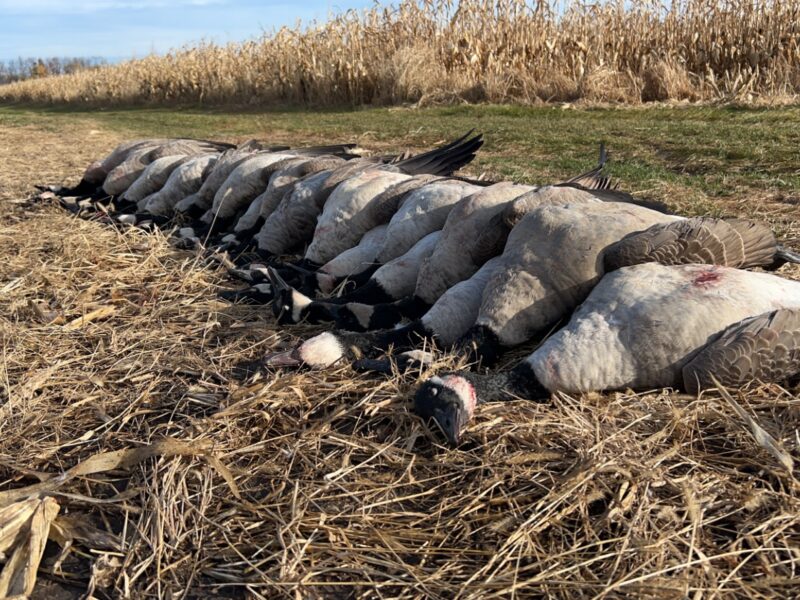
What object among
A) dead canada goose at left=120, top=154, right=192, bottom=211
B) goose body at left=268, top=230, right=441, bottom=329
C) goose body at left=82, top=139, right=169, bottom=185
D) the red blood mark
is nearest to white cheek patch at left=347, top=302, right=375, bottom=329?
goose body at left=268, top=230, right=441, bottom=329

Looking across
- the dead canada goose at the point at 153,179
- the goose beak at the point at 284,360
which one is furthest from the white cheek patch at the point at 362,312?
the dead canada goose at the point at 153,179

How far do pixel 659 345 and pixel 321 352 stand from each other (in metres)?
1.49

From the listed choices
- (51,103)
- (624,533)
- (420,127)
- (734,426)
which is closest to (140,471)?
(624,533)

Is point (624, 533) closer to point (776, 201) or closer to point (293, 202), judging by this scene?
point (293, 202)

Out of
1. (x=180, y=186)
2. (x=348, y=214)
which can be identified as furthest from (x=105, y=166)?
(x=348, y=214)

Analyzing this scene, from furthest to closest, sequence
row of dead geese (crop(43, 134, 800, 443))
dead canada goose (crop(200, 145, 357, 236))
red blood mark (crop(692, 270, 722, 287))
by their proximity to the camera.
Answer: dead canada goose (crop(200, 145, 357, 236)), red blood mark (crop(692, 270, 722, 287)), row of dead geese (crop(43, 134, 800, 443))

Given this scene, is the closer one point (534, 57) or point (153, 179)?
point (153, 179)

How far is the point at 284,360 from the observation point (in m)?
3.26

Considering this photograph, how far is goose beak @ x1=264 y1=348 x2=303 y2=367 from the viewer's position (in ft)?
10.7

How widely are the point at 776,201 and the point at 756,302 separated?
10.7 feet

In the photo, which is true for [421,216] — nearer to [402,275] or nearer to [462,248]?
[402,275]

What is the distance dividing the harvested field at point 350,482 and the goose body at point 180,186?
3162 mm

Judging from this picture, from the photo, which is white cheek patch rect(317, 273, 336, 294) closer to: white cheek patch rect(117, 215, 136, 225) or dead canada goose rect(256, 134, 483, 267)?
dead canada goose rect(256, 134, 483, 267)

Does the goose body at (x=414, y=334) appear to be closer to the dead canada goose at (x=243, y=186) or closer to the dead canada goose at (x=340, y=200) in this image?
the dead canada goose at (x=340, y=200)
